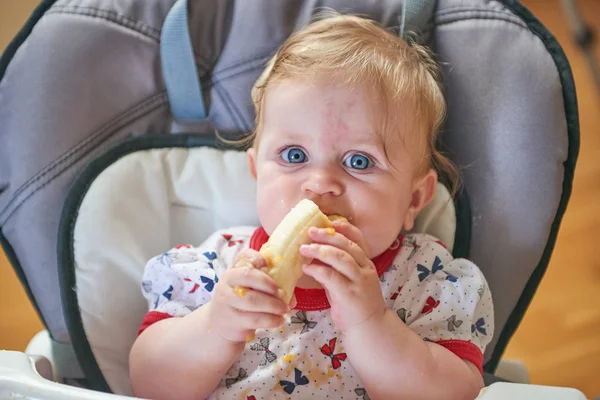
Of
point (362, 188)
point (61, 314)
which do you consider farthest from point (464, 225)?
point (61, 314)

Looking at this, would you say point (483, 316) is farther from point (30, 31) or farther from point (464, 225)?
point (30, 31)

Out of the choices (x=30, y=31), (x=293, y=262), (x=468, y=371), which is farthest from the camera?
(x=30, y=31)

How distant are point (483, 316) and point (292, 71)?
40 centimetres

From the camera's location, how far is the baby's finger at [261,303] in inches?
25.9

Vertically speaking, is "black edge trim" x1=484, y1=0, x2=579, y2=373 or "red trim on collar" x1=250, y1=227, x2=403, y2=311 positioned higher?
"black edge trim" x1=484, y1=0, x2=579, y2=373

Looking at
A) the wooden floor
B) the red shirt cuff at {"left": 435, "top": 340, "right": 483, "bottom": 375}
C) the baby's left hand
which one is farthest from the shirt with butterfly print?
the wooden floor

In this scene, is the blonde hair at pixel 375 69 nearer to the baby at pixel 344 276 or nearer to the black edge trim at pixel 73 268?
the baby at pixel 344 276

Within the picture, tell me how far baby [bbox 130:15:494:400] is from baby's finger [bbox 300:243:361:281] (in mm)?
15

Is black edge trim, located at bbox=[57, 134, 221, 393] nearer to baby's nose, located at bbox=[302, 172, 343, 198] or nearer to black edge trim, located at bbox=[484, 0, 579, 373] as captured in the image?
baby's nose, located at bbox=[302, 172, 343, 198]

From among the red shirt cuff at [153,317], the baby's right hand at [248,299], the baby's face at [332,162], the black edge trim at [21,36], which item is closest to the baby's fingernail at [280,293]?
the baby's right hand at [248,299]

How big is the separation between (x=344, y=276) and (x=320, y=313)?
16 centimetres

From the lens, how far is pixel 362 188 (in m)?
0.79

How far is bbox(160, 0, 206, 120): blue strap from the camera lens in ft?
3.00

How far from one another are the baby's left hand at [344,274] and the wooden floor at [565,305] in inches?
34.4
